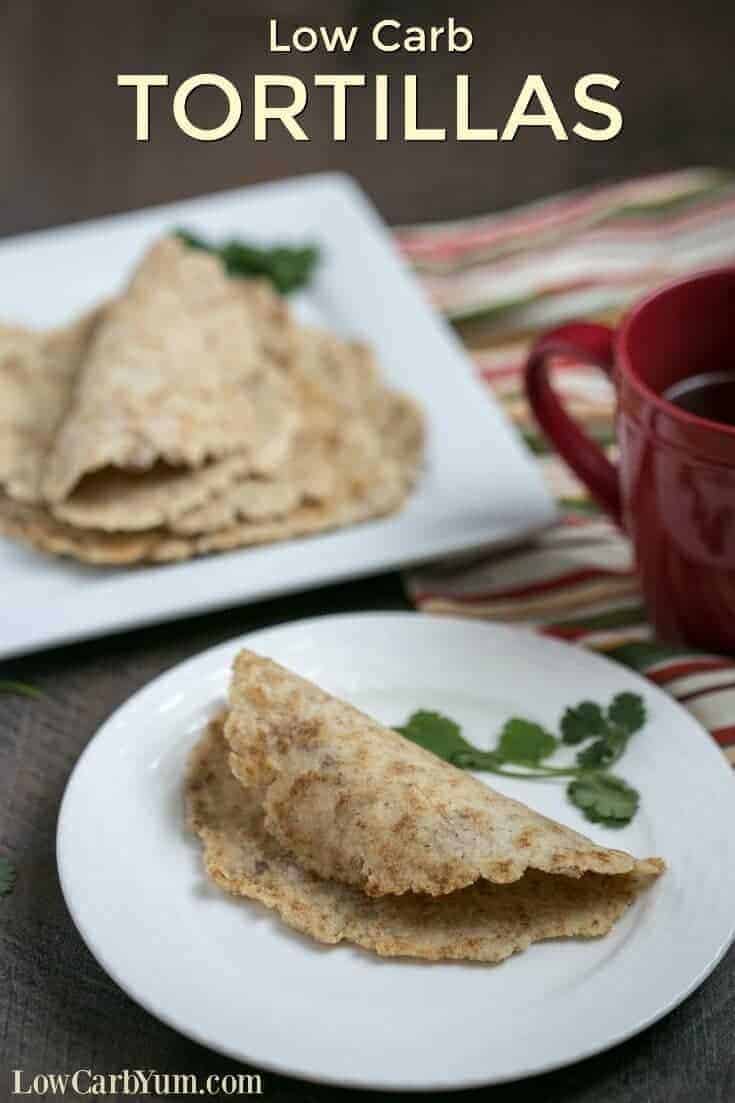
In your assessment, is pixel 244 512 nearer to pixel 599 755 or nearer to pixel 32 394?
pixel 32 394

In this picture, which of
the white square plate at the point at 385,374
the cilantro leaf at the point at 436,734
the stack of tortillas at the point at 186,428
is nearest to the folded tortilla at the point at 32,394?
the stack of tortillas at the point at 186,428

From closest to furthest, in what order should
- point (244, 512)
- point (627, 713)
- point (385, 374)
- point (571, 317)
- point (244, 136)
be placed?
point (627, 713) → point (244, 512) → point (385, 374) → point (571, 317) → point (244, 136)

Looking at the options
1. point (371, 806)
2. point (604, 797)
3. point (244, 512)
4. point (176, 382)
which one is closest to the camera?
point (371, 806)

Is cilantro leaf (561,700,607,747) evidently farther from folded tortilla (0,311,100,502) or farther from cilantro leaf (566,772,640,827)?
folded tortilla (0,311,100,502)

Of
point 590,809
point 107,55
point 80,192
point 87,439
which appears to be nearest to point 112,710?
point 87,439

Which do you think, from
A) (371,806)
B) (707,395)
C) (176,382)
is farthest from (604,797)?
(176,382)

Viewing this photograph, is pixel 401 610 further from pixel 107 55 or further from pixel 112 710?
pixel 107 55

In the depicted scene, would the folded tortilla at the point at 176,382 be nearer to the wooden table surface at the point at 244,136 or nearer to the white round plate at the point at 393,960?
the wooden table surface at the point at 244,136
